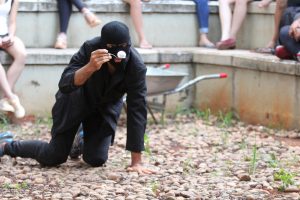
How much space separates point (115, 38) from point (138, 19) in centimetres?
375

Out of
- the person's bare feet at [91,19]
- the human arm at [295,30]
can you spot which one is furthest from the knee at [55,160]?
the person's bare feet at [91,19]

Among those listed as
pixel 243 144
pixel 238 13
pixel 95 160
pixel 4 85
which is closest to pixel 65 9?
pixel 4 85

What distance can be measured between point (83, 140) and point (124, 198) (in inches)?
44.7

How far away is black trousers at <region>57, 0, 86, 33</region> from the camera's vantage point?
368 inches

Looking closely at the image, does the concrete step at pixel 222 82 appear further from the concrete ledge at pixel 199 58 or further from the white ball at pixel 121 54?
the white ball at pixel 121 54

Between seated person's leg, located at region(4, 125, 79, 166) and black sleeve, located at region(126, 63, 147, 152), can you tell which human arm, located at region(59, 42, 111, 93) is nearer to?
black sleeve, located at region(126, 63, 147, 152)

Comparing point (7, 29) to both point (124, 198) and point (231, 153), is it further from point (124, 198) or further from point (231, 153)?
point (124, 198)

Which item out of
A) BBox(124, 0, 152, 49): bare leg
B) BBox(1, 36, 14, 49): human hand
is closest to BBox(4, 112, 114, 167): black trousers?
BBox(1, 36, 14, 49): human hand

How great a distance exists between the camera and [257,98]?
8773 mm

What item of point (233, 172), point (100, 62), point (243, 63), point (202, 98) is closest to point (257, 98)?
point (243, 63)

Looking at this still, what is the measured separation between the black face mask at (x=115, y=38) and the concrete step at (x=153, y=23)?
3.62 meters

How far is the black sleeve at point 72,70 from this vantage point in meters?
6.02

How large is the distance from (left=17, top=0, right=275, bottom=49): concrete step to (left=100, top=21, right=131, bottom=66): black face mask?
11.9 feet

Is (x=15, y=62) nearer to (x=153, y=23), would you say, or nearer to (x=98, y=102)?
(x=153, y=23)
